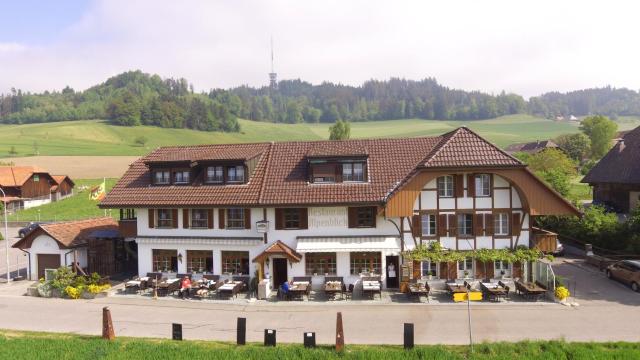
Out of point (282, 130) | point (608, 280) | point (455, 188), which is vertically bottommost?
point (608, 280)

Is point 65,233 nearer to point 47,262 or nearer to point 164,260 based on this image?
point 47,262

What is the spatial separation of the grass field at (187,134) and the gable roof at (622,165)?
7919cm

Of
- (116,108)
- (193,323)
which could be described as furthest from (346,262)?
(116,108)

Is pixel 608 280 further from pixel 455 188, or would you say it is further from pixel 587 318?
pixel 455 188

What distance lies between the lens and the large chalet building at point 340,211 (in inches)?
1038

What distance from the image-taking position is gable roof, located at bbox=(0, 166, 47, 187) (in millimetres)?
66812

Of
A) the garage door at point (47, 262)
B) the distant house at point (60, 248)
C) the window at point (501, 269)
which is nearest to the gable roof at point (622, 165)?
the window at point (501, 269)

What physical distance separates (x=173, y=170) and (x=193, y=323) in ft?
38.0

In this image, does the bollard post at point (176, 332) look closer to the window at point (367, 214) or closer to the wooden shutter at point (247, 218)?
the wooden shutter at point (247, 218)

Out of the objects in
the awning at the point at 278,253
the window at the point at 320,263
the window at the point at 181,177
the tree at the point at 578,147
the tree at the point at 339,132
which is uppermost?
the tree at the point at 339,132

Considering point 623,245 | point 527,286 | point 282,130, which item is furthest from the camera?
point 282,130

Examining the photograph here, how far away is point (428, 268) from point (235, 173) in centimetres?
1275

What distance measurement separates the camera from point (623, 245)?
106 feet

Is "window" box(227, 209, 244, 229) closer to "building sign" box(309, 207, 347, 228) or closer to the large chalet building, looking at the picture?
the large chalet building
